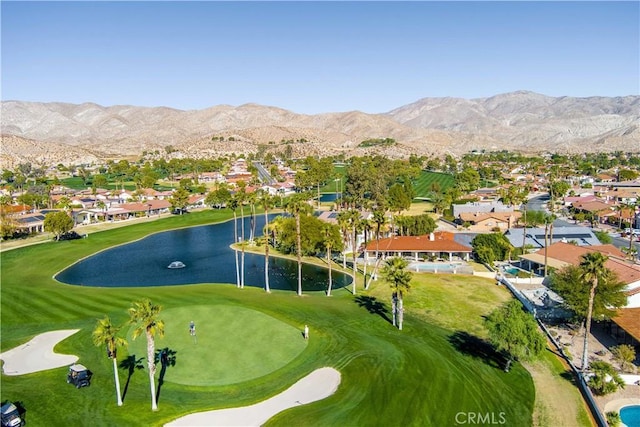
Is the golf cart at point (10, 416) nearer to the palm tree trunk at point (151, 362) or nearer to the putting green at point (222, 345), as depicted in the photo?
the palm tree trunk at point (151, 362)

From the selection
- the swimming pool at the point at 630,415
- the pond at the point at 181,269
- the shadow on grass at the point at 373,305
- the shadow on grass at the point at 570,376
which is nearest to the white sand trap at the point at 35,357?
the pond at the point at 181,269

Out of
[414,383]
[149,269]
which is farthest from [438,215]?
[414,383]

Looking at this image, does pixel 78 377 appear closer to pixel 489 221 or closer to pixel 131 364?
pixel 131 364

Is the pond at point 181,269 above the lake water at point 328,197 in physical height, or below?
below

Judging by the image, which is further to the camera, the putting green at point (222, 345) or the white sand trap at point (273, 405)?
the putting green at point (222, 345)

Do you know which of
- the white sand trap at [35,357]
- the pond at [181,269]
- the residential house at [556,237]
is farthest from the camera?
the residential house at [556,237]

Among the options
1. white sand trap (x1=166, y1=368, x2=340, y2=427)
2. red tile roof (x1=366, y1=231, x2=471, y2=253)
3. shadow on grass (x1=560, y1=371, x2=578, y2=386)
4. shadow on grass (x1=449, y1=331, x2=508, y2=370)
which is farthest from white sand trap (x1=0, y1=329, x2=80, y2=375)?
red tile roof (x1=366, y1=231, x2=471, y2=253)

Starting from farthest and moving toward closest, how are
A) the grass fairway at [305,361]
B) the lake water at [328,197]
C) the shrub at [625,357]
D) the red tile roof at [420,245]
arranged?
1. the lake water at [328,197]
2. the red tile roof at [420,245]
3. the shrub at [625,357]
4. the grass fairway at [305,361]
